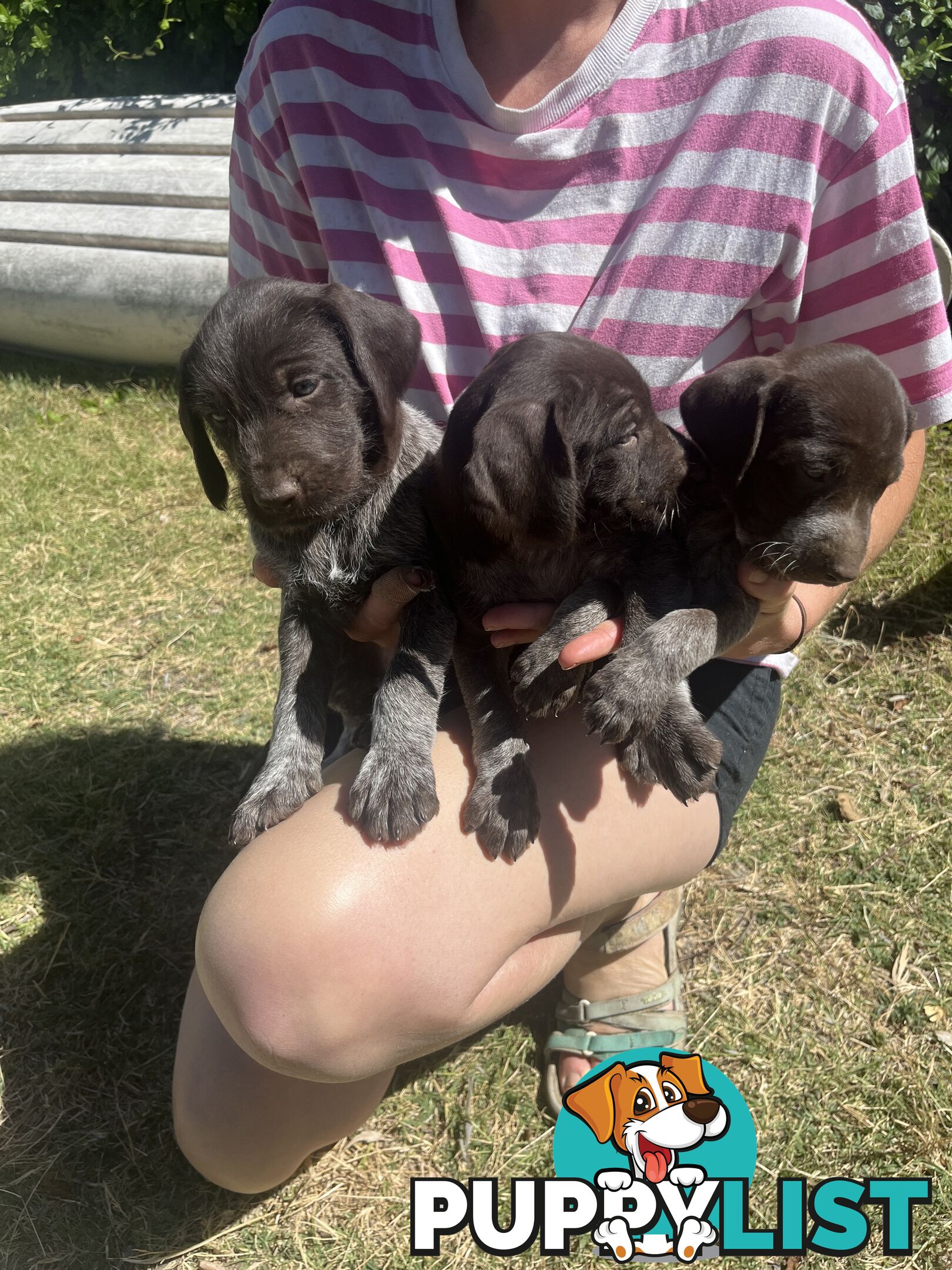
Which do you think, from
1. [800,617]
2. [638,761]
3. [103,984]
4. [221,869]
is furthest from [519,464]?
[103,984]

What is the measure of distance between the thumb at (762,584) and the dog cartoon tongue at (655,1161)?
68.1 inches

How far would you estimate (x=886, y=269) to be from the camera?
291 cm

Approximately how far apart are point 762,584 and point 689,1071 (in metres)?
1.79

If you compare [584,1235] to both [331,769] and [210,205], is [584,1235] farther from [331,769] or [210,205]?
[210,205]

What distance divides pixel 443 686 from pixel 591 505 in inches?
27.8

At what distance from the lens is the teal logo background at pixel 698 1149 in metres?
3.30

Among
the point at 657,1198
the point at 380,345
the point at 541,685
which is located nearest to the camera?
the point at 541,685

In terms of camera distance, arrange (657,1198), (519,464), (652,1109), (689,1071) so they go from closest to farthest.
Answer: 1. (519,464)
2. (657,1198)
3. (652,1109)
4. (689,1071)

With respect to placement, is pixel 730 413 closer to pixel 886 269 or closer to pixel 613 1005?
pixel 886 269

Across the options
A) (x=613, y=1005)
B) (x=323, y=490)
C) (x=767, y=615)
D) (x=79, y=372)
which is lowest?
(x=613, y=1005)

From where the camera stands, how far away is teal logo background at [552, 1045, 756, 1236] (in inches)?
130

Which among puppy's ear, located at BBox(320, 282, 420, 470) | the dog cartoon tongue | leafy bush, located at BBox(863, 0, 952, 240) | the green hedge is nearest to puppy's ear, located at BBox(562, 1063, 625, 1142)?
the dog cartoon tongue

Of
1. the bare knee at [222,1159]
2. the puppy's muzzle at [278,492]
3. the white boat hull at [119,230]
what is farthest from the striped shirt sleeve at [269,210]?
the white boat hull at [119,230]

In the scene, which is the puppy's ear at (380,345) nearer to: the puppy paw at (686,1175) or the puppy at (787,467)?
the puppy at (787,467)
